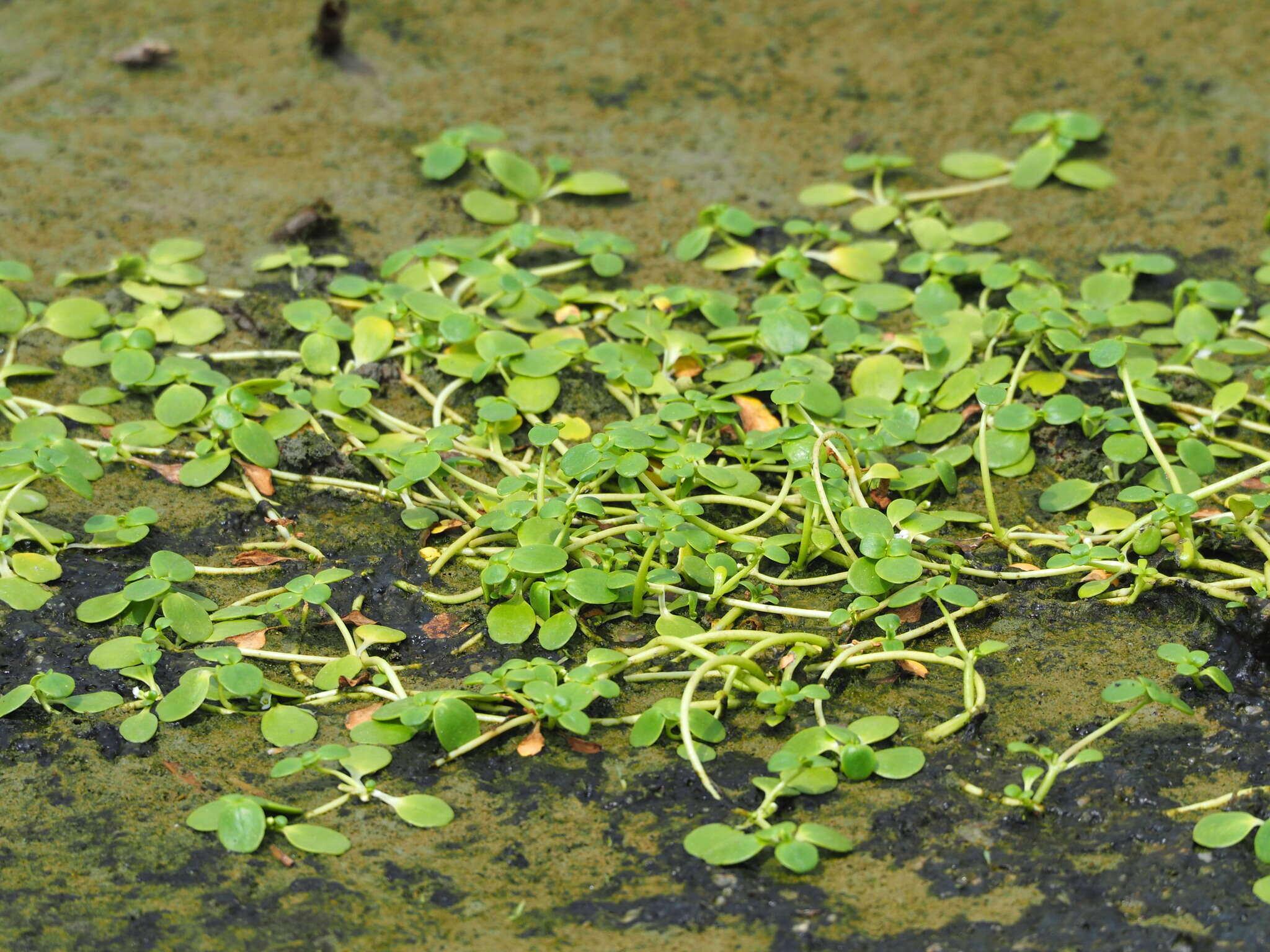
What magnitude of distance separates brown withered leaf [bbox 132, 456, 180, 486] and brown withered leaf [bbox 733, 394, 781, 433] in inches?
46.7

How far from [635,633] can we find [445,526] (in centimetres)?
48

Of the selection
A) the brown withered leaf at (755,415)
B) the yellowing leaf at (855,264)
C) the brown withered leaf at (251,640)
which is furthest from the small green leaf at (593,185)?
the brown withered leaf at (251,640)

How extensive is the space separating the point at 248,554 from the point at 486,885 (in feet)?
3.09

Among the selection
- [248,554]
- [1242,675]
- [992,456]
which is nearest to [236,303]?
[248,554]

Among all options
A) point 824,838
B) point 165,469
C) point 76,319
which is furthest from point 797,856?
point 76,319

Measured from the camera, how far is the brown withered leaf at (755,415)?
8.54ft

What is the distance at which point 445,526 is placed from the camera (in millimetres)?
2375

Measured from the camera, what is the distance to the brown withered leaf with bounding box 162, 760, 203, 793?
1.82 m

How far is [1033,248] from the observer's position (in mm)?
3238

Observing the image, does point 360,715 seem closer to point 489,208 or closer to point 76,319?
point 76,319

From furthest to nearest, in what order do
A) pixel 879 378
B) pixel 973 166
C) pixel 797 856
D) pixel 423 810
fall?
pixel 973 166 → pixel 879 378 → pixel 423 810 → pixel 797 856

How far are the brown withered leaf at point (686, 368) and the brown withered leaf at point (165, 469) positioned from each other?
1.09m

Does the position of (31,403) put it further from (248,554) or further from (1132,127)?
(1132,127)

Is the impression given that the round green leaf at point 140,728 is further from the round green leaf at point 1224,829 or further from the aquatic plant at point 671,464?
the round green leaf at point 1224,829
